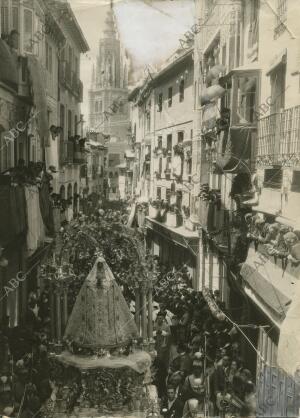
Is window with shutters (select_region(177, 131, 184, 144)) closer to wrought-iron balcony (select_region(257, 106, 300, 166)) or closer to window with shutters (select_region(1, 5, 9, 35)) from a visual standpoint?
wrought-iron balcony (select_region(257, 106, 300, 166))

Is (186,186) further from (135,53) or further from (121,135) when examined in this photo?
(135,53)

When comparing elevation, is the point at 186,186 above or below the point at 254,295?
above

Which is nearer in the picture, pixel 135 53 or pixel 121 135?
pixel 135 53

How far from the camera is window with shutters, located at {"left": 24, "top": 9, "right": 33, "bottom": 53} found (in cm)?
553

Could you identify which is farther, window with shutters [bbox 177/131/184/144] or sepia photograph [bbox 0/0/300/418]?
window with shutters [bbox 177/131/184/144]

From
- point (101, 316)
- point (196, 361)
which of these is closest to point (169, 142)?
point (101, 316)

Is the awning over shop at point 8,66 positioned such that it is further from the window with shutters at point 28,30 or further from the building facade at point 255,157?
the building facade at point 255,157

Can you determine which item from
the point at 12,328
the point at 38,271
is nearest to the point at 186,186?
the point at 38,271

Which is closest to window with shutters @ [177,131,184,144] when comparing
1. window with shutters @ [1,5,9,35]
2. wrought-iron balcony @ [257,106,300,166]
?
wrought-iron balcony @ [257,106,300,166]

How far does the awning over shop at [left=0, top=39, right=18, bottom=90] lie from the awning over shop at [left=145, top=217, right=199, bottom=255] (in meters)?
1.97

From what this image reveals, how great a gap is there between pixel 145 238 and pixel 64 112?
4.91 feet

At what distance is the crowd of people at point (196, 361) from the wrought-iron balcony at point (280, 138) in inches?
56.6

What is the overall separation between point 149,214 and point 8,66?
1977mm

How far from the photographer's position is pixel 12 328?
5941mm
